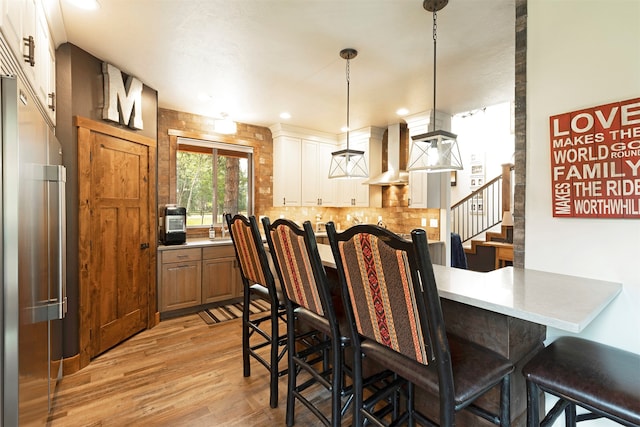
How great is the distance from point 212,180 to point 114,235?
1891mm

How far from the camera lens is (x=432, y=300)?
1.02 meters

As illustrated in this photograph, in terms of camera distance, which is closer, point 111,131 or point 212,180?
point 111,131

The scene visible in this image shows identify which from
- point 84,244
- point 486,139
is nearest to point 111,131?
point 84,244

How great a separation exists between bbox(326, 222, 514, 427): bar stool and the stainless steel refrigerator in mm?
1180

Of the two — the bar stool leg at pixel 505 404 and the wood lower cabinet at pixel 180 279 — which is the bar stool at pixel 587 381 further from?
the wood lower cabinet at pixel 180 279

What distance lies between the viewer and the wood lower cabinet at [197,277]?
3.66 m

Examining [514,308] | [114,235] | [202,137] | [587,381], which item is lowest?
[587,381]

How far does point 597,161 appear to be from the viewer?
1.51m

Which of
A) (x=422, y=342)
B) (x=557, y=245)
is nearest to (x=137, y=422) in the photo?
(x=422, y=342)

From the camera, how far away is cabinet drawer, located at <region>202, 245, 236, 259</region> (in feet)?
13.0

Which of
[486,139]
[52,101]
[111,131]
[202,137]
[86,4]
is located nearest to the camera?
[86,4]

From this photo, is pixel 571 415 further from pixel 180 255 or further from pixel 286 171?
pixel 286 171

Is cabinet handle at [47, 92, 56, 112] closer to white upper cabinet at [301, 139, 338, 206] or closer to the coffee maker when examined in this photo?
the coffee maker

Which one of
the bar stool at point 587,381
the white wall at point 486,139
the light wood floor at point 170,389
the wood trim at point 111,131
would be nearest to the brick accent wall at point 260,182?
the wood trim at point 111,131
